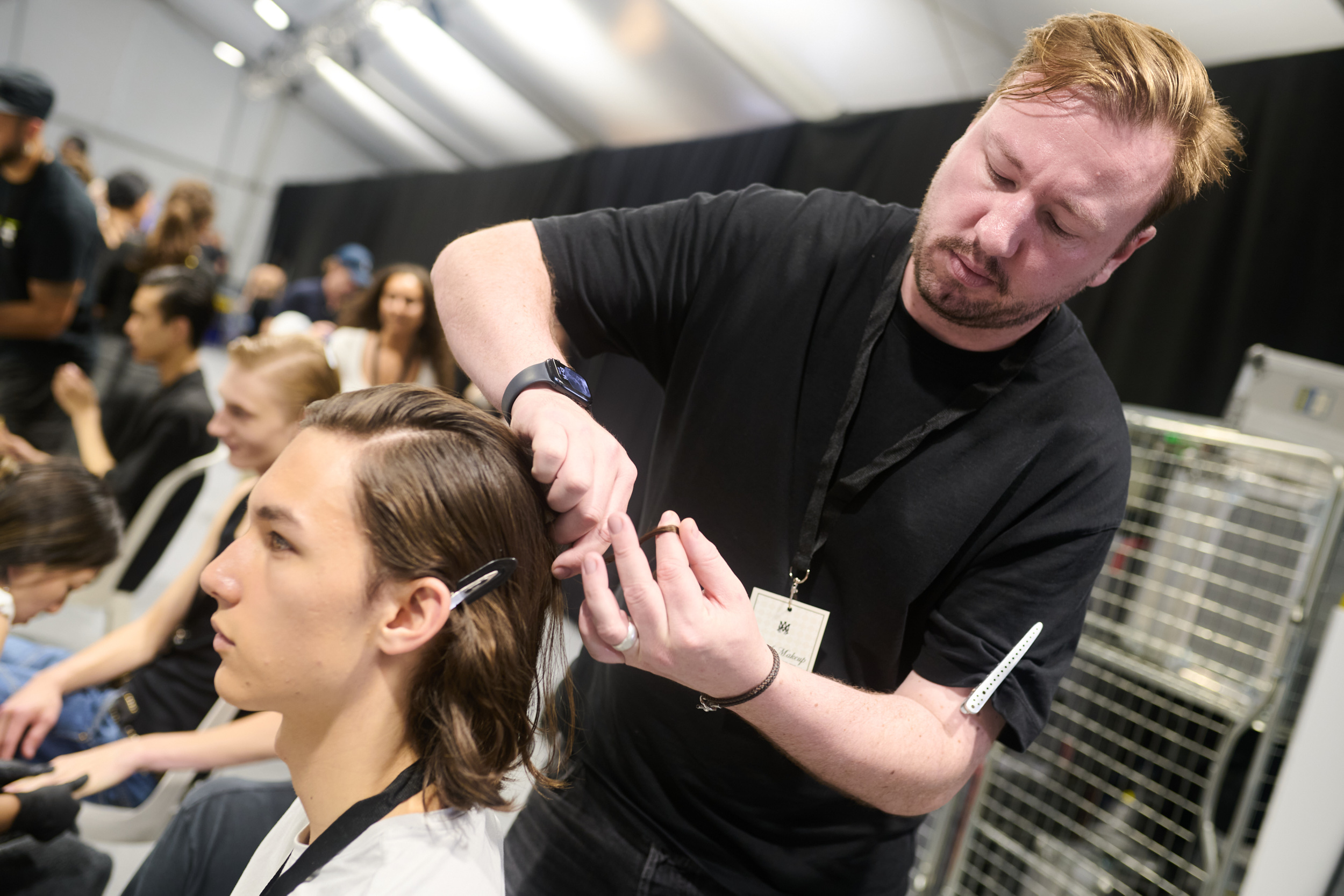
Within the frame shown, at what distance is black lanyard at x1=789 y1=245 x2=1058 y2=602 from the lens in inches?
42.9

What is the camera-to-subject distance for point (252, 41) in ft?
37.8

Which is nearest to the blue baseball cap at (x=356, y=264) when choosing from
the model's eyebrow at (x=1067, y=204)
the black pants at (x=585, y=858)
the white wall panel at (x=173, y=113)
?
the black pants at (x=585, y=858)

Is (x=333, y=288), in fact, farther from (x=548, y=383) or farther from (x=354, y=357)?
(x=548, y=383)

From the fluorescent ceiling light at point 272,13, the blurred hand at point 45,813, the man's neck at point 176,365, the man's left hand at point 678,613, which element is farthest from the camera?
the fluorescent ceiling light at point 272,13

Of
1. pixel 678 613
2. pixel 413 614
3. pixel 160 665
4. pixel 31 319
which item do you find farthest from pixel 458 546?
pixel 31 319

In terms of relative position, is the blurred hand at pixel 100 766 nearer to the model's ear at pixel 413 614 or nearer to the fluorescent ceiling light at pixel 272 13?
the model's ear at pixel 413 614

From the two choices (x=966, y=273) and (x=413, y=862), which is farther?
(x=966, y=273)

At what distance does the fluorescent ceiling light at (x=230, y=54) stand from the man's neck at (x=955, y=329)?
45.2 feet

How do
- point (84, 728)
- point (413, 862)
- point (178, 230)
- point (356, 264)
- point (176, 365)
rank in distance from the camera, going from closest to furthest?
point (413, 862), point (84, 728), point (176, 365), point (178, 230), point (356, 264)

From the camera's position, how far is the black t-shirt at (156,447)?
2.72 meters

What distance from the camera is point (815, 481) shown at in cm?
112

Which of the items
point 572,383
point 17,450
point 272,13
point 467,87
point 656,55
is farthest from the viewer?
point 272,13

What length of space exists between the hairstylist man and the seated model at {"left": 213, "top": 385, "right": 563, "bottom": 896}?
98 mm

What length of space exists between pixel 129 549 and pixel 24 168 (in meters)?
1.26
